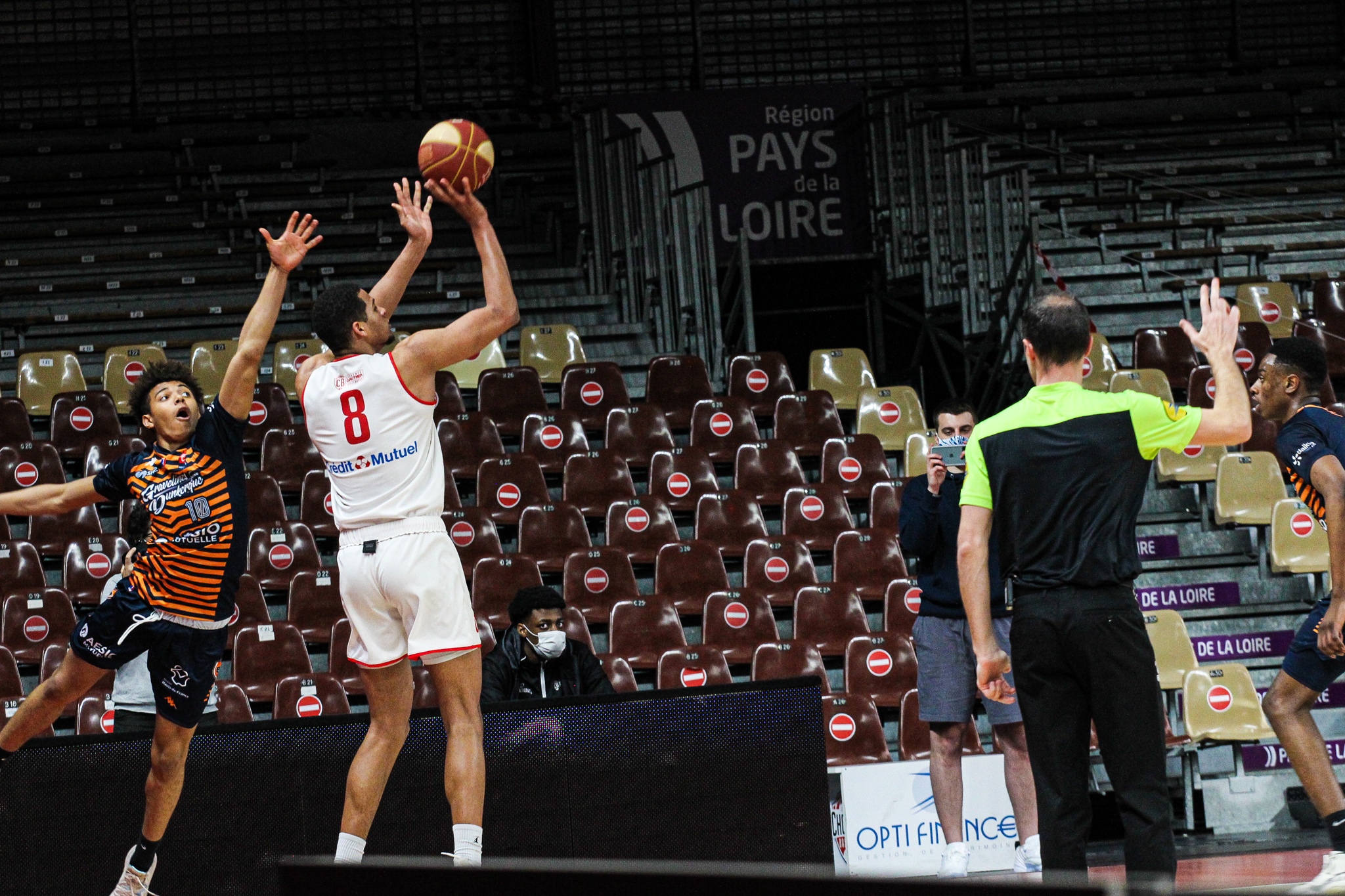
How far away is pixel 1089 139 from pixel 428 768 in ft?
39.2

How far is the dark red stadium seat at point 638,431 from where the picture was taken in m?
10.2

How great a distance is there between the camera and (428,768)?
5.55 m

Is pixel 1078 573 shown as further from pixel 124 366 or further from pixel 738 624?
pixel 124 366

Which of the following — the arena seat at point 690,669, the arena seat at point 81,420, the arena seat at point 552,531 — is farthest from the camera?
the arena seat at point 81,420

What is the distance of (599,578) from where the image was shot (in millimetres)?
8828

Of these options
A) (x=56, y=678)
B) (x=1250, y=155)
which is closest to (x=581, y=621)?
(x=56, y=678)

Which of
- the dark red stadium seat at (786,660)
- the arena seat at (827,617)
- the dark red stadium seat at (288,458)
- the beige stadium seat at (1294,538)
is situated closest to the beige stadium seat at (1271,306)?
the beige stadium seat at (1294,538)

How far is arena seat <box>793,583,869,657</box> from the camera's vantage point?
8.65 m

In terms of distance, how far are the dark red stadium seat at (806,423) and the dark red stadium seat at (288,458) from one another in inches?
121

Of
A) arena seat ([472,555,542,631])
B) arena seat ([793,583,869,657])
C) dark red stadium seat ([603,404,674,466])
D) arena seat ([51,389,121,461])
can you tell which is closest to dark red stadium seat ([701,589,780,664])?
arena seat ([793,583,869,657])

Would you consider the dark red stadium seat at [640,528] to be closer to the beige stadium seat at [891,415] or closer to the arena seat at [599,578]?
the arena seat at [599,578]

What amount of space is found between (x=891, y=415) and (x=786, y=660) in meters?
3.11

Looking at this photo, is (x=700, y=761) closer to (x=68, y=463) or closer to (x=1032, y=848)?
(x=1032, y=848)

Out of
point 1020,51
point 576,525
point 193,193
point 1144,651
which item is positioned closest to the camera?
point 1144,651
